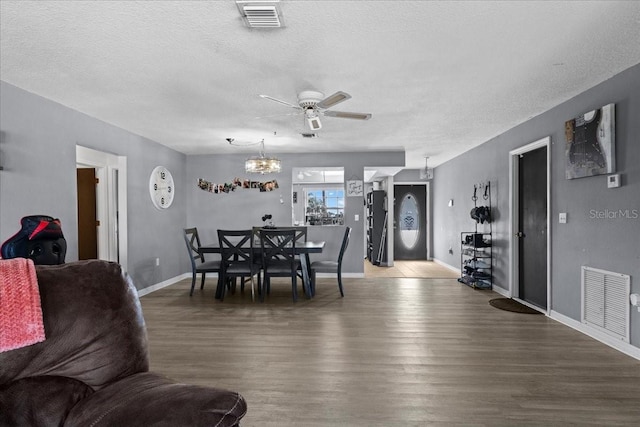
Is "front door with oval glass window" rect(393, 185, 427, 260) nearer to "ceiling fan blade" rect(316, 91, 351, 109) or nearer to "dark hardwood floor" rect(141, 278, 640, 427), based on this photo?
"dark hardwood floor" rect(141, 278, 640, 427)

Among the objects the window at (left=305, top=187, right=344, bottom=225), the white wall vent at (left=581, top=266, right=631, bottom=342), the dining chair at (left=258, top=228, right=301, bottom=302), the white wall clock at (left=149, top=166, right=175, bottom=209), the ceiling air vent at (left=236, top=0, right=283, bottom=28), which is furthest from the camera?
the window at (left=305, top=187, right=344, bottom=225)

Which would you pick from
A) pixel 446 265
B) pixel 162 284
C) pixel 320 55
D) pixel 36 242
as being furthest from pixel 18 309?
pixel 446 265

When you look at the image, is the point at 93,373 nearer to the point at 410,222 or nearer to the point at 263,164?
the point at 263,164

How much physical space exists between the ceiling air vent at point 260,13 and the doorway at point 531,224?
136 inches

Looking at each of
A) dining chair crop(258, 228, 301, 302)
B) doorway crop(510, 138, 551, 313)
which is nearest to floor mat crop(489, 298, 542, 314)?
doorway crop(510, 138, 551, 313)

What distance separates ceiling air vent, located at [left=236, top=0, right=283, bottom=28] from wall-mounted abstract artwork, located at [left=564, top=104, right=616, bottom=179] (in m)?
2.90

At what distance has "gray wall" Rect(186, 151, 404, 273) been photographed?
6641 mm

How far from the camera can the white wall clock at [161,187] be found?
559 centimetres

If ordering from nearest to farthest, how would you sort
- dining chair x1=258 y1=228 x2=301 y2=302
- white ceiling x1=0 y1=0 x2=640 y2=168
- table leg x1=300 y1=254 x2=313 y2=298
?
white ceiling x1=0 y1=0 x2=640 y2=168
dining chair x1=258 y1=228 x2=301 y2=302
table leg x1=300 y1=254 x2=313 y2=298

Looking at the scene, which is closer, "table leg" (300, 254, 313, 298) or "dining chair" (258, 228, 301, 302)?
"dining chair" (258, 228, 301, 302)

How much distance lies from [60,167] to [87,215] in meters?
1.36

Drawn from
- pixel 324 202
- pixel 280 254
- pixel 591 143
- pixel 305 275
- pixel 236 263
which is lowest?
pixel 305 275

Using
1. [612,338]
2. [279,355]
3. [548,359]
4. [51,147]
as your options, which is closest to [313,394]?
[279,355]

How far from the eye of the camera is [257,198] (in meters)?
6.77
